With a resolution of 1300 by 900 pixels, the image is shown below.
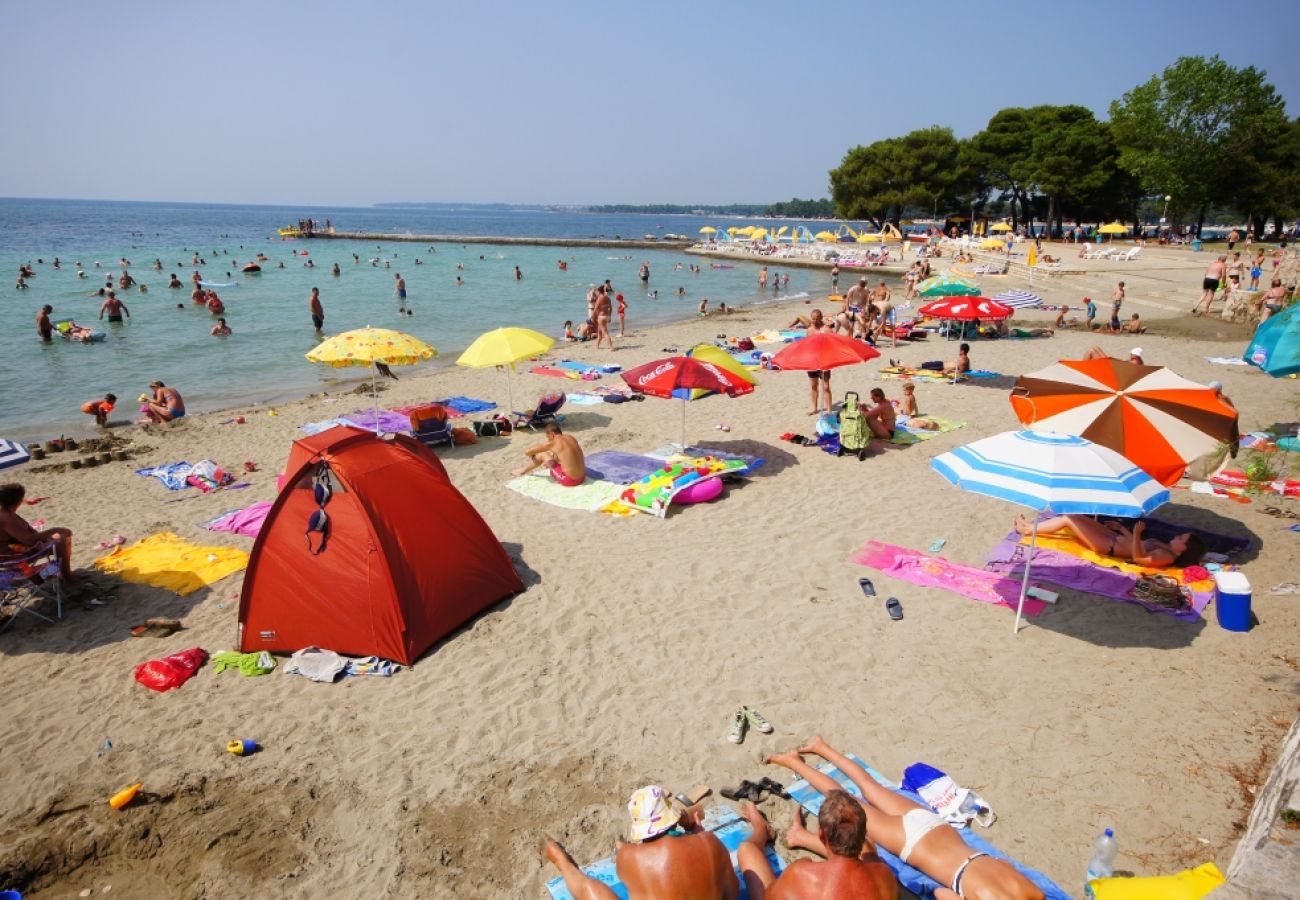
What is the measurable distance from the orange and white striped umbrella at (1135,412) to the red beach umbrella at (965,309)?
29.6ft

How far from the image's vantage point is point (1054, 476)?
5.29 m

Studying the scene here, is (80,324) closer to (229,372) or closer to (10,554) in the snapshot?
(229,372)

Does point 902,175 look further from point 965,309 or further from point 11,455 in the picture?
point 11,455

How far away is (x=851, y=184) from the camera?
227 ft

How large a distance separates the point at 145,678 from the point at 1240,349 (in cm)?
2243

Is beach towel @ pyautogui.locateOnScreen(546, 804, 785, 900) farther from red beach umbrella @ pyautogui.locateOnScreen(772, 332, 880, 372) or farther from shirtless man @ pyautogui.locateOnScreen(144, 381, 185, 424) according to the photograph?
shirtless man @ pyautogui.locateOnScreen(144, 381, 185, 424)

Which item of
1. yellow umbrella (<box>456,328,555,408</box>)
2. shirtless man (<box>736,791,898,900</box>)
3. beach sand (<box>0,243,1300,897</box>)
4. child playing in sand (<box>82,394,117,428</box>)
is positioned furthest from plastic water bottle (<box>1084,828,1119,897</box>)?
child playing in sand (<box>82,394,117,428</box>)

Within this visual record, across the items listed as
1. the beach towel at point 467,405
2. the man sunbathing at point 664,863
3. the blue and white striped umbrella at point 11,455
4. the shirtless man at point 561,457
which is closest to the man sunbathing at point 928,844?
the man sunbathing at point 664,863

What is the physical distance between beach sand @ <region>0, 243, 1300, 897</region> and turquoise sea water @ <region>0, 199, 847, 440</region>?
37.6 feet

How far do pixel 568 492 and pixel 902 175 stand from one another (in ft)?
218

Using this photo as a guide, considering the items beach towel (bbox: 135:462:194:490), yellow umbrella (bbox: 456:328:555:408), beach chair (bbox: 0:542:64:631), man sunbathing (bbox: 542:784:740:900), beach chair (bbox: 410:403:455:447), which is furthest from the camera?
beach chair (bbox: 410:403:455:447)

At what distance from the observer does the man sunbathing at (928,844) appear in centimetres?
348

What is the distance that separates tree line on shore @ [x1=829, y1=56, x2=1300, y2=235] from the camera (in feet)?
141

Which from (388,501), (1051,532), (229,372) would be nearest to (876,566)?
(1051,532)
